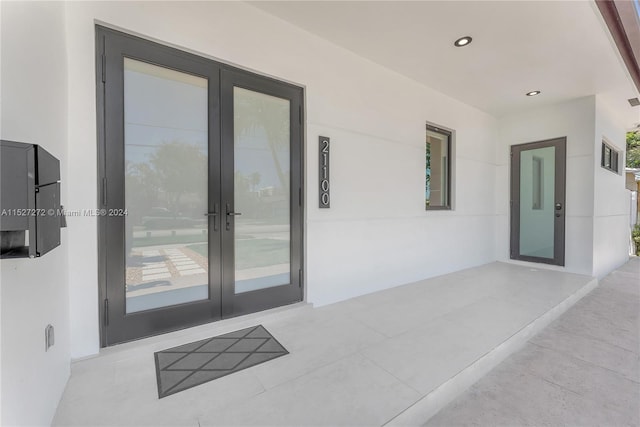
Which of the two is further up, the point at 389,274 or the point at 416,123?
Result: the point at 416,123

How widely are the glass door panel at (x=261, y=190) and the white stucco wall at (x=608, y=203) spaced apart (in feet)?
16.9

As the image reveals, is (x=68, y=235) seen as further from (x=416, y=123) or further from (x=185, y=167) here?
(x=416, y=123)

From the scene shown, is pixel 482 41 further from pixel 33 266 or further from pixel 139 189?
pixel 33 266

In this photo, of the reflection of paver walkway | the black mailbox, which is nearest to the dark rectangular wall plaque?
the reflection of paver walkway

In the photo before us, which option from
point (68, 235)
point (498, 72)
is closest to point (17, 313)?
point (68, 235)

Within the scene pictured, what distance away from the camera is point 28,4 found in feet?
4.35

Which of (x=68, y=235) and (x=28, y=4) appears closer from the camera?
(x=28, y=4)

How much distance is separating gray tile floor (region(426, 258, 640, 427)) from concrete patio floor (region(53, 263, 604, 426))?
0.33 ft

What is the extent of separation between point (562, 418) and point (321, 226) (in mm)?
2334

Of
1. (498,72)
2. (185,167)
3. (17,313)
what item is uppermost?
(498,72)

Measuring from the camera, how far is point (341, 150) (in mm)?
3312

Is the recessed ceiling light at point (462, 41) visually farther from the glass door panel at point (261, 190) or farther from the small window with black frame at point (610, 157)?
the small window with black frame at point (610, 157)

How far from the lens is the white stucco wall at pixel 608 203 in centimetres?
467

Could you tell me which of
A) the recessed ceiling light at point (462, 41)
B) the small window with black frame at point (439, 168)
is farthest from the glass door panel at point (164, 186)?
A: the small window with black frame at point (439, 168)
